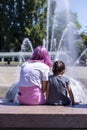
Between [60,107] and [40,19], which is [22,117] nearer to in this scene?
[60,107]

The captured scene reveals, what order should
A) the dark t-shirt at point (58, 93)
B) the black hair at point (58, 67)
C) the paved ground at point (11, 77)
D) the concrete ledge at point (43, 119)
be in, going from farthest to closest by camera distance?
the paved ground at point (11, 77)
the black hair at point (58, 67)
the dark t-shirt at point (58, 93)
the concrete ledge at point (43, 119)

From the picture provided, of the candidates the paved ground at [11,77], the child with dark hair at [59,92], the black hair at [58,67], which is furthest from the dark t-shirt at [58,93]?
the paved ground at [11,77]

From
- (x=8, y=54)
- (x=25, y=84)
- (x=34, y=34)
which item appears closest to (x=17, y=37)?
(x=34, y=34)

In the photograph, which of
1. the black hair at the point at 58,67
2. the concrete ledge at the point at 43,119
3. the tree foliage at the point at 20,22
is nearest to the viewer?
the concrete ledge at the point at 43,119

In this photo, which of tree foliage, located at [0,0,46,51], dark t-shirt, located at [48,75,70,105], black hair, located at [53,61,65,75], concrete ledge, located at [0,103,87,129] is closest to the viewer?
concrete ledge, located at [0,103,87,129]

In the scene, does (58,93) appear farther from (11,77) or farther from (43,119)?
(11,77)

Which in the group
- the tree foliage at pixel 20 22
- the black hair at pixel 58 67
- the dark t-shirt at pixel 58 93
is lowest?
the dark t-shirt at pixel 58 93

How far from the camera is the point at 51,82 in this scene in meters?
5.25

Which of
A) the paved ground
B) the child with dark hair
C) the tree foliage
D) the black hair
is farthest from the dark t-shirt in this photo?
the tree foliage

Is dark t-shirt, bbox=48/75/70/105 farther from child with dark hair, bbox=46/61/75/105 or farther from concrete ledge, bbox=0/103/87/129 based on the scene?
concrete ledge, bbox=0/103/87/129

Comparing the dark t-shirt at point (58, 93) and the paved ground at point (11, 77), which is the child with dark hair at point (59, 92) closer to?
the dark t-shirt at point (58, 93)

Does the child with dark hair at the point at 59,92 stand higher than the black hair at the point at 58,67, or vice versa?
the black hair at the point at 58,67

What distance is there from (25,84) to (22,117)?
792 mm

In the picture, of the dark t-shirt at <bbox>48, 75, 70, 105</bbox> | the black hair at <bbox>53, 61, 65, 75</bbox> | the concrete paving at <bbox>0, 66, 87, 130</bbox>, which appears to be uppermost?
the black hair at <bbox>53, 61, 65, 75</bbox>
